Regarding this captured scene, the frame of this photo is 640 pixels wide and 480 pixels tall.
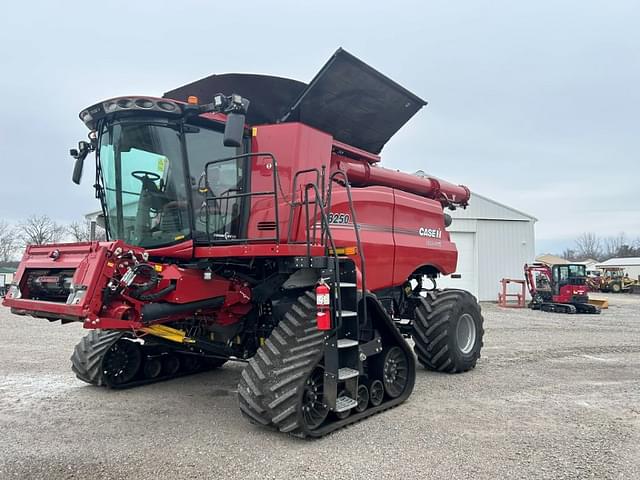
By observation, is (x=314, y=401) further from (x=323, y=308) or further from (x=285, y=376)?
(x=323, y=308)

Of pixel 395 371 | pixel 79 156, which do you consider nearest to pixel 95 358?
pixel 79 156

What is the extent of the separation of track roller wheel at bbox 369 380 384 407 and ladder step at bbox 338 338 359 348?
2.45ft

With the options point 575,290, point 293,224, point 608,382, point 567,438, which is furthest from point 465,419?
point 575,290

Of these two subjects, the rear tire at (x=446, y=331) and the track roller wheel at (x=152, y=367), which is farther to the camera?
the rear tire at (x=446, y=331)

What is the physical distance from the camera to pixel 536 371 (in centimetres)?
768

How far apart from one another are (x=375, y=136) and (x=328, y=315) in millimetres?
3578

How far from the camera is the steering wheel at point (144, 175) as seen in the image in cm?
515

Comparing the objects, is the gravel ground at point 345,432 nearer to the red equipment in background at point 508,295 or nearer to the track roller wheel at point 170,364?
the track roller wheel at point 170,364

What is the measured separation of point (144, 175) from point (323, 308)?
225 cm

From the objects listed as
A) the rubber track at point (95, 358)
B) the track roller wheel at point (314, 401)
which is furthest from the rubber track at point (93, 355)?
the track roller wheel at point (314, 401)

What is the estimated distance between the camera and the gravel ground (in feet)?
12.8

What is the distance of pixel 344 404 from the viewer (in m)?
4.79

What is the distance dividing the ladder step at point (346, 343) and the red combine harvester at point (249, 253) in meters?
0.02

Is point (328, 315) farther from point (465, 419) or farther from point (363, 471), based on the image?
point (465, 419)
